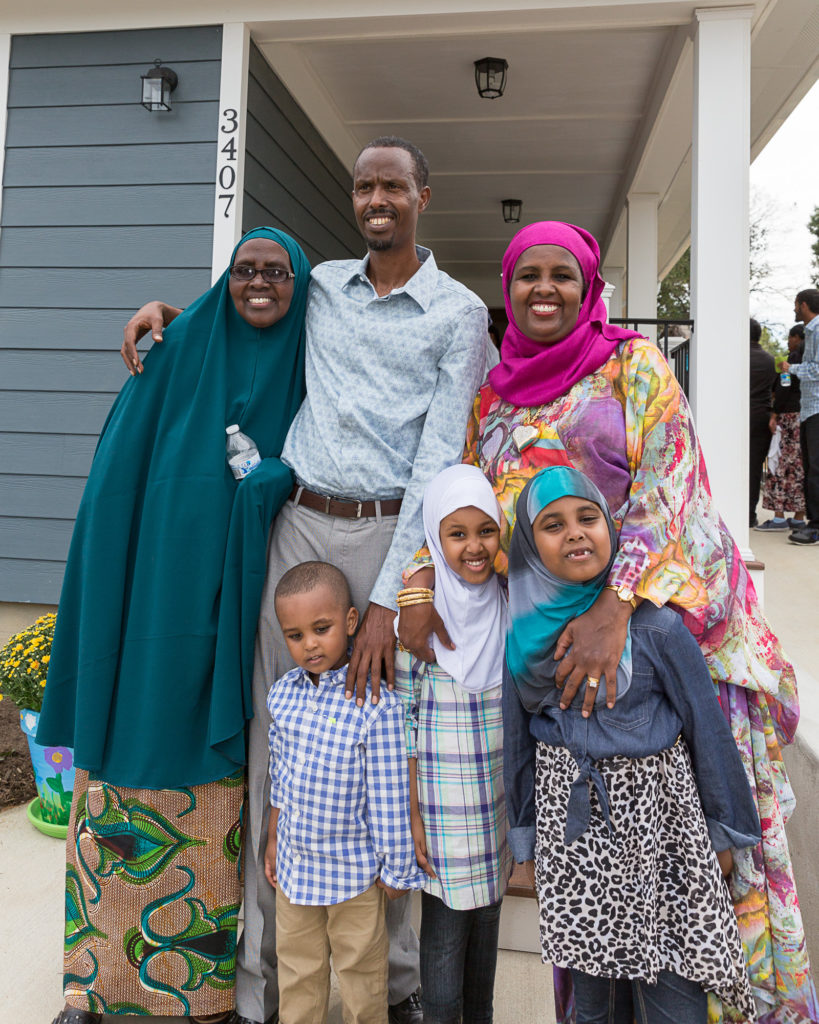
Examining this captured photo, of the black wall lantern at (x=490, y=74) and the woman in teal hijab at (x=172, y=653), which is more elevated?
the black wall lantern at (x=490, y=74)

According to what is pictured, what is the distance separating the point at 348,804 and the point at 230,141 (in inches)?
118

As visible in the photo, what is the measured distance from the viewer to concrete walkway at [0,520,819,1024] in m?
1.96

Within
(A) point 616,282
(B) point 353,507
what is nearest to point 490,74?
(B) point 353,507

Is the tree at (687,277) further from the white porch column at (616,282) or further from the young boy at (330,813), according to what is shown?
the young boy at (330,813)

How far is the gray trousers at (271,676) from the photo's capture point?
5.71ft

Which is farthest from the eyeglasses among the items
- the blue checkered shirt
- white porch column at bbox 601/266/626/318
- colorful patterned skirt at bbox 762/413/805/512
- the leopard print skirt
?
white porch column at bbox 601/266/626/318

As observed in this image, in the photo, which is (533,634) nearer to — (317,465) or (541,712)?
(541,712)

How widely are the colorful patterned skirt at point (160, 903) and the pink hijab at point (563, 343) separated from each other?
1109 millimetres

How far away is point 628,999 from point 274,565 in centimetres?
112

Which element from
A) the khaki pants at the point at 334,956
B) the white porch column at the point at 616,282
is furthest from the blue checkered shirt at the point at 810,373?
the khaki pants at the point at 334,956

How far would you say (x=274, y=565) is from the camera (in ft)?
5.92

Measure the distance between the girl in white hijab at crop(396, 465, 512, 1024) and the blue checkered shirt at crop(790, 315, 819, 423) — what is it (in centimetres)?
433

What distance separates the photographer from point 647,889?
1362 millimetres

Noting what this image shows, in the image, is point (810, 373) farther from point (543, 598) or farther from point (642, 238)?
point (543, 598)
